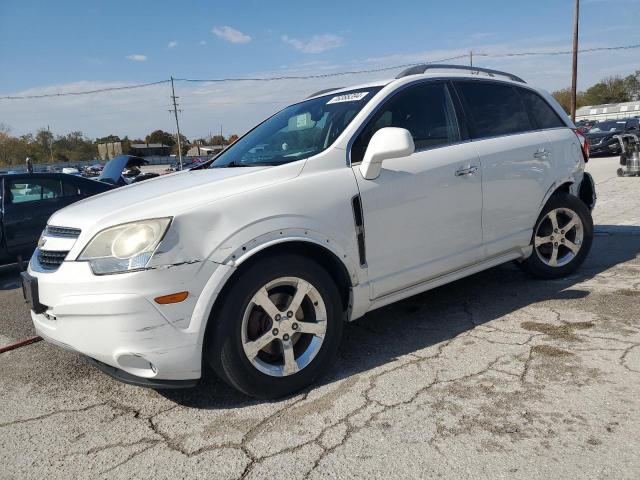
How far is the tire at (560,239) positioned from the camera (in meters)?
4.41

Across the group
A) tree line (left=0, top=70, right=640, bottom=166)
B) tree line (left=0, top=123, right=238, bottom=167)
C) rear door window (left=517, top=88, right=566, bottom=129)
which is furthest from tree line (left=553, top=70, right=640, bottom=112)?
rear door window (left=517, top=88, right=566, bottom=129)

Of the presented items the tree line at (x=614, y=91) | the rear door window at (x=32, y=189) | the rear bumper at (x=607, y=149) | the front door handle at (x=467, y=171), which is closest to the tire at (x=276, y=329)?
the front door handle at (x=467, y=171)

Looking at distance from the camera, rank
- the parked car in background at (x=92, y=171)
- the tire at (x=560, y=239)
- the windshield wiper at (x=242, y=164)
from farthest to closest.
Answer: the parked car in background at (x=92, y=171) < the tire at (x=560, y=239) < the windshield wiper at (x=242, y=164)

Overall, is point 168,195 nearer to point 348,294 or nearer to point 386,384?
point 348,294

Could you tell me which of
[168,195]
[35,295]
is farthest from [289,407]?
[35,295]

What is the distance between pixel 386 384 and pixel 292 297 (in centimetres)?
73

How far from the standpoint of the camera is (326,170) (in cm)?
303

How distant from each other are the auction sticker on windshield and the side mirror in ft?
1.87

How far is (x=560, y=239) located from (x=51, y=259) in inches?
157

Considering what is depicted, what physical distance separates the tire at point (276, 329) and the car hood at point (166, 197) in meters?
0.44

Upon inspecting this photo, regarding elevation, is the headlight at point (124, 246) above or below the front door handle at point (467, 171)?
below

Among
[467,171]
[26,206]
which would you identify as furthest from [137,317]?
[26,206]

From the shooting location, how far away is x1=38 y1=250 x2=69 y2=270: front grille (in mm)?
2740

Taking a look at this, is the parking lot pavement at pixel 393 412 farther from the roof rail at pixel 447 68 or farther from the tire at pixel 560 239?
the roof rail at pixel 447 68
